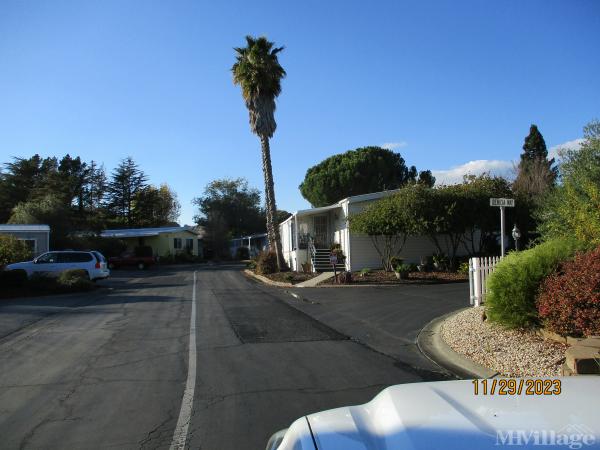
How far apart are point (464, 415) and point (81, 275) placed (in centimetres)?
2244

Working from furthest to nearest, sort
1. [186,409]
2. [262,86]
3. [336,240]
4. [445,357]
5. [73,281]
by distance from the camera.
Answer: [336,240] → [262,86] → [73,281] → [445,357] → [186,409]

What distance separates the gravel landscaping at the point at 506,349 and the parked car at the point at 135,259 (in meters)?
38.0

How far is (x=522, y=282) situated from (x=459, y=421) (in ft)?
22.1

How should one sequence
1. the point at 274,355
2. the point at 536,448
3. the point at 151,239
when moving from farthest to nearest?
1. the point at 151,239
2. the point at 274,355
3. the point at 536,448

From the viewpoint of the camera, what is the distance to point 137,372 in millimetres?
7414

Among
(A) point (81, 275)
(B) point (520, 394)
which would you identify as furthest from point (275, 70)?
(B) point (520, 394)

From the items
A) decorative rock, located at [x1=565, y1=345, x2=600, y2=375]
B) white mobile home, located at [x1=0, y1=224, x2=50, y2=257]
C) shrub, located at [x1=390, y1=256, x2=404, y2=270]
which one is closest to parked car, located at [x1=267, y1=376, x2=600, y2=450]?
decorative rock, located at [x1=565, y1=345, x2=600, y2=375]

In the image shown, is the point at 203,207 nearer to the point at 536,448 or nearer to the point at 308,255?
the point at 308,255

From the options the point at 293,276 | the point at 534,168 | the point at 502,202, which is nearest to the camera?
the point at 502,202

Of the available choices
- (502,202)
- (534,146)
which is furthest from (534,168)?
(502,202)

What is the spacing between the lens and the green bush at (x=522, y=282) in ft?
27.7

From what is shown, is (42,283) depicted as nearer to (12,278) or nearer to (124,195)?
(12,278)

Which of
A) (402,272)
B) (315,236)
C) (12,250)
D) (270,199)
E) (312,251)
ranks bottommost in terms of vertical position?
(402,272)

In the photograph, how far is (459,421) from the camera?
93.7 inches
